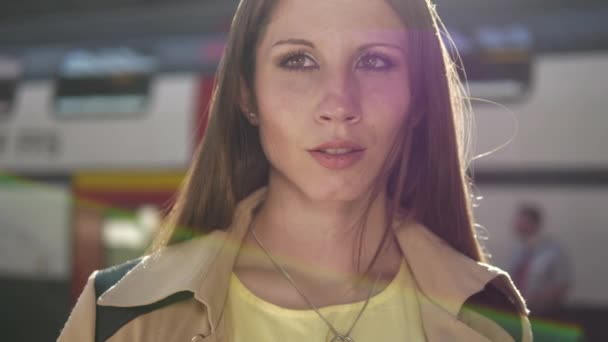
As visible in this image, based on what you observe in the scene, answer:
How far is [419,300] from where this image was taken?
1635mm

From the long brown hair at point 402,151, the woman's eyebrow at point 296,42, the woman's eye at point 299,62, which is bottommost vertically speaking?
the long brown hair at point 402,151

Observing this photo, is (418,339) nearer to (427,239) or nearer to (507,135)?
(427,239)

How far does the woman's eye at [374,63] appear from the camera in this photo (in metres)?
1.60

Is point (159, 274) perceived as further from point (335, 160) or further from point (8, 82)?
point (8, 82)

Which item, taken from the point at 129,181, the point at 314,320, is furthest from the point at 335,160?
the point at 129,181

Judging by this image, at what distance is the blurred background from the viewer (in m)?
5.25

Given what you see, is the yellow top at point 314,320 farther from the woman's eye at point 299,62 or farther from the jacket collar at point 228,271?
the woman's eye at point 299,62

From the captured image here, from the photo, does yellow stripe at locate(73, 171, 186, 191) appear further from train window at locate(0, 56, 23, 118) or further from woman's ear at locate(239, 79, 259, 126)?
woman's ear at locate(239, 79, 259, 126)

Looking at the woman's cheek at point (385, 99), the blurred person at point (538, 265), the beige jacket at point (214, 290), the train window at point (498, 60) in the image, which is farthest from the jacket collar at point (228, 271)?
the train window at point (498, 60)

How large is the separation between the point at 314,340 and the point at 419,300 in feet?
0.85

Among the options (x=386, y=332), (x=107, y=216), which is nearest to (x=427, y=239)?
(x=386, y=332)

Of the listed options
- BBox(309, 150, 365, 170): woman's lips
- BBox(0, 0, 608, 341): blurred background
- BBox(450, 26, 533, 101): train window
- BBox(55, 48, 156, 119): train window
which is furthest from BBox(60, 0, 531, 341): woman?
BBox(55, 48, 156, 119): train window

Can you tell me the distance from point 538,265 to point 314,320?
4.06 m

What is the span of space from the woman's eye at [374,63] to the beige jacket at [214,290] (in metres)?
0.39
